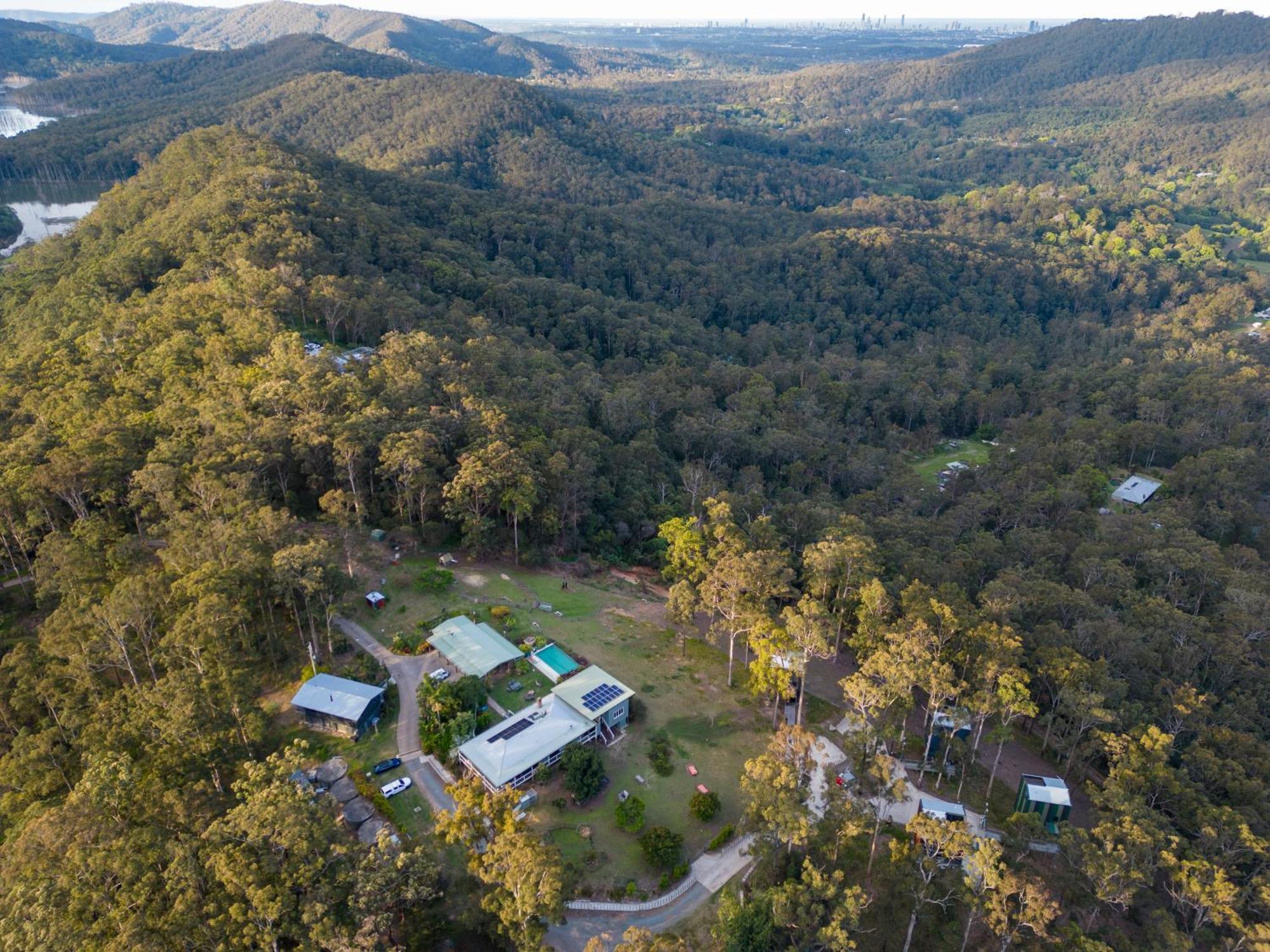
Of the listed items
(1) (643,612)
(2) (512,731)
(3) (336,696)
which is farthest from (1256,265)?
(3) (336,696)

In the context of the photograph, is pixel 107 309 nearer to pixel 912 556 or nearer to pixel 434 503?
Answer: pixel 434 503

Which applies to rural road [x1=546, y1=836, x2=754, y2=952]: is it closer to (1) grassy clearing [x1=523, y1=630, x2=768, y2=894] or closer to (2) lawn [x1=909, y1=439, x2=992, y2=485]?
(1) grassy clearing [x1=523, y1=630, x2=768, y2=894]

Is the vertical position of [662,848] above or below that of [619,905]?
above

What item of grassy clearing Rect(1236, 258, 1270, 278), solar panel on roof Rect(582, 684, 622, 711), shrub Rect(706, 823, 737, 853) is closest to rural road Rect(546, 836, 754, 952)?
shrub Rect(706, 823, 737, 853)

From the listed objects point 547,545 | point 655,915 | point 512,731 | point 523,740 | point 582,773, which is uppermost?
point 523,740

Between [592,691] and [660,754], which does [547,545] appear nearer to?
[592,691]

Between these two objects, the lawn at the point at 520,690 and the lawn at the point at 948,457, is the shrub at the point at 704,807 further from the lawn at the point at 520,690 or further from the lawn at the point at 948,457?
the lawn at the point at 948,457
